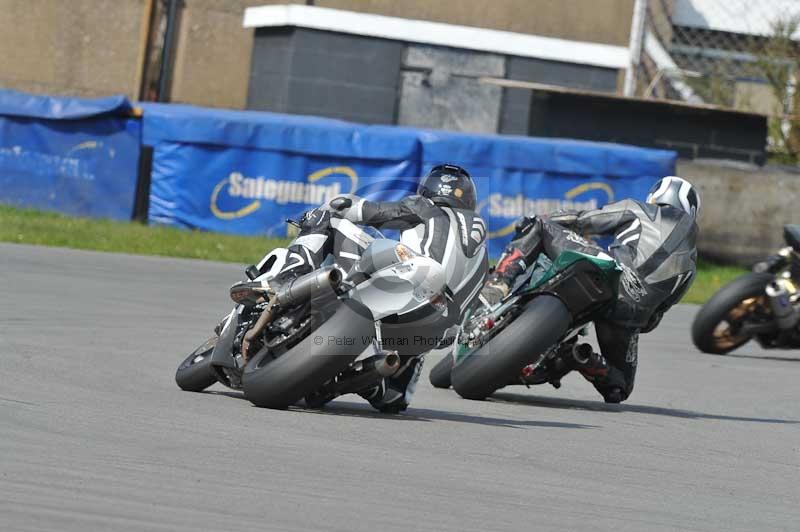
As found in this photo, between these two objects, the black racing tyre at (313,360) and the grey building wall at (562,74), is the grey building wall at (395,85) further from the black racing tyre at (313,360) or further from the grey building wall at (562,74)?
the black racing tyre at (313,360)

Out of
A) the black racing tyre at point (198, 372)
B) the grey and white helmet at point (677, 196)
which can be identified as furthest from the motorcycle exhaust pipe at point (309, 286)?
the grey and white helmet at point (677, 196)

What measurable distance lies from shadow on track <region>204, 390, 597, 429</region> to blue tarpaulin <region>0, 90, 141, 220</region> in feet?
38.9

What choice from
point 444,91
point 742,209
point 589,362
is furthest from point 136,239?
point 589,362

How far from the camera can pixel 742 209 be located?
1986 centimetres

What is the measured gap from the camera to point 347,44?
2436 centimetres

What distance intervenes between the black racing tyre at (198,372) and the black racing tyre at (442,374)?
1771 millimetres

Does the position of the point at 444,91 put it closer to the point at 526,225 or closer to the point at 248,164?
the point at 248,164

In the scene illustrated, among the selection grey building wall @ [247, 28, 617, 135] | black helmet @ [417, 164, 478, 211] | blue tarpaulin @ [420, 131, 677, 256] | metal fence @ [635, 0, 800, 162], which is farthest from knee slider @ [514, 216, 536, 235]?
grey building wall @ [247, 28, 617, 135]

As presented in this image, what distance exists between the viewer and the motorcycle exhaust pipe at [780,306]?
12.0m

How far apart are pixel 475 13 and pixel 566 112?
352 cm

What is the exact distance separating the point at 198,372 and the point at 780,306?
600cm

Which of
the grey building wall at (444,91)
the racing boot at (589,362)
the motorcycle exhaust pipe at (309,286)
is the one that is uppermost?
the grey building wall at (444,91)

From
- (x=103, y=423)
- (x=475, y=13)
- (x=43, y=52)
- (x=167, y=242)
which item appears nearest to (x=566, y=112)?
(x=475, y=13)

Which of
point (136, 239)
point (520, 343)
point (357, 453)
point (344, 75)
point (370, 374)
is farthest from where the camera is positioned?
point (344, 75)
